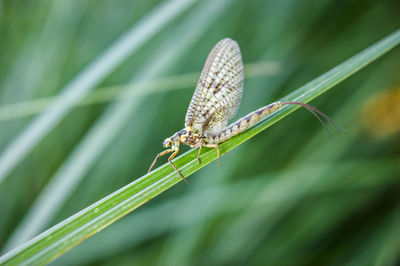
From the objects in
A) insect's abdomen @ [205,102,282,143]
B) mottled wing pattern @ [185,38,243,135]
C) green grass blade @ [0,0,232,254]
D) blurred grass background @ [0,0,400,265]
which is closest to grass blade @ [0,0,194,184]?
blurred grass background @ [0,0,400,265]

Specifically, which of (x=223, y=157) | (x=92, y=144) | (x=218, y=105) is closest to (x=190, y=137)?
(x=218, y=105)

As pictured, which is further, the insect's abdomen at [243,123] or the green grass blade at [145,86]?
the green grass blade at [145,86]

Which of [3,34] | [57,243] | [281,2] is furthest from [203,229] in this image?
[3,34]

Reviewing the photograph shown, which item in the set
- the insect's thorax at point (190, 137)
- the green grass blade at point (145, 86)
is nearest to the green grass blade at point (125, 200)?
the insect's thorax at point (190, 137)

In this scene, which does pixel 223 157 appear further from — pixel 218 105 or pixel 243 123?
pixel 243 123

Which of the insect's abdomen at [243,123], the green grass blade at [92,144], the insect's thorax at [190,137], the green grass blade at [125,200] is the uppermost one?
the green grass blade at [92,144]

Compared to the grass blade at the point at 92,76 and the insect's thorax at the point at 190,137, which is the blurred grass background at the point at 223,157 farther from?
the insect's thorax at the point at 190,137

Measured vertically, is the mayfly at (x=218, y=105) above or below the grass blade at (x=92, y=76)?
below

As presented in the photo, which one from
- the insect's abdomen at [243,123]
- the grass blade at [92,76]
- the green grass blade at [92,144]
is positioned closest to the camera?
the insect's abdomen at [243,123]
